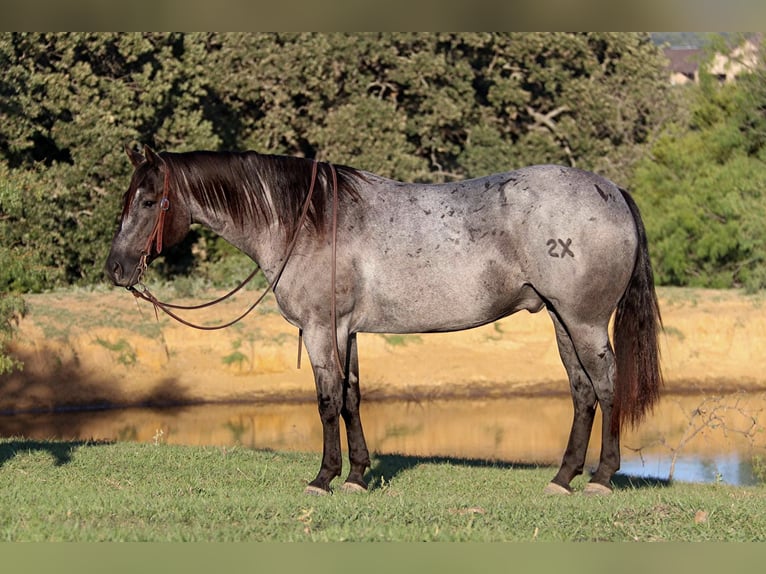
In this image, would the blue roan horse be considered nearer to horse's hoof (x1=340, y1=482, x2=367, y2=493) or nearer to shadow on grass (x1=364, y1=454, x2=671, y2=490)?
horse's hoof (x1=340, y1=482, x2=367, y2=493)

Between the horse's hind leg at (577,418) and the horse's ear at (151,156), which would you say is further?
the horse's hind leg at (577,418)

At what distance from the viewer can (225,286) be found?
2519 centimetres

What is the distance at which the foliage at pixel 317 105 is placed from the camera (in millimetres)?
25016

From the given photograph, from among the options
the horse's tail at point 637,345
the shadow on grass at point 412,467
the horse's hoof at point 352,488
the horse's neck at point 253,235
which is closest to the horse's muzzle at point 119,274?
the horse's neck at point 253,235

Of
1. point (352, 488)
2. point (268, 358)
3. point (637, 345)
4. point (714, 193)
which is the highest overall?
point (714, 193)

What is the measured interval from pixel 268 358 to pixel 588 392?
11.8m

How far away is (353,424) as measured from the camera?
8.41m

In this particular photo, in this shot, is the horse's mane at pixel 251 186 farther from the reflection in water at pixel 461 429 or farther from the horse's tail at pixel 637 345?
the reflection in water at pixel 461 429

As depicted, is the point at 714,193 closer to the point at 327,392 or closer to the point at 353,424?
the point at 353,424

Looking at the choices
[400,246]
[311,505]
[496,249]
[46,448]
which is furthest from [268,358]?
[311,505]

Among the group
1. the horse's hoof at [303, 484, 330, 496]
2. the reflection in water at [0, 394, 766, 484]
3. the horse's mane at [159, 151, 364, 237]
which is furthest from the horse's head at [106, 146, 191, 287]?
the reflection in water at [0, 394, 766, 484]

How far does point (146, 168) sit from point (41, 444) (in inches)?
132

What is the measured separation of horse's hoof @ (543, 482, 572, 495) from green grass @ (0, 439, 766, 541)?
0.09 meters

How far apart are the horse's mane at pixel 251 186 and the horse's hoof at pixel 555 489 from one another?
8.33 feet
